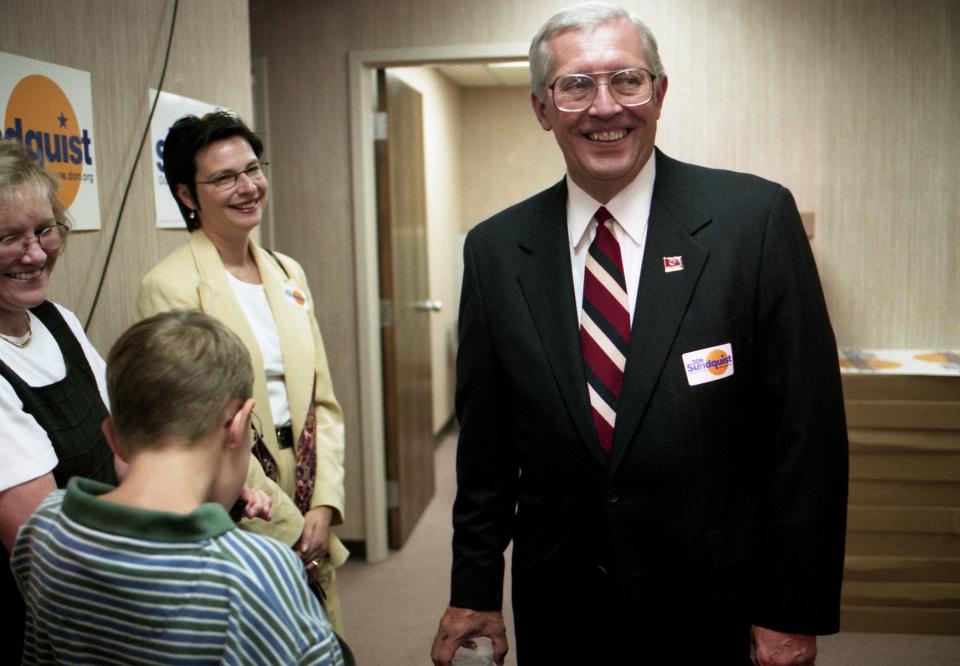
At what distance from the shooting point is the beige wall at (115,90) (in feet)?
6.14

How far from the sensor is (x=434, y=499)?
4789 millimetres

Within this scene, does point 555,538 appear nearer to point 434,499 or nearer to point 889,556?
point 889,556

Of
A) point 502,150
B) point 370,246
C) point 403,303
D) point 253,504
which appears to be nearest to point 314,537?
point 253,504

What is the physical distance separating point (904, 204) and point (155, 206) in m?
2.78

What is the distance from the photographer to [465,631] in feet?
4.93

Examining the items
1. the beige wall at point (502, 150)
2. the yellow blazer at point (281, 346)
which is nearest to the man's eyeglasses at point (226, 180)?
the yellow blazer at point (281, 346)

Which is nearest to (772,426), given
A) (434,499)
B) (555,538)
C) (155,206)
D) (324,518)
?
(555,538)

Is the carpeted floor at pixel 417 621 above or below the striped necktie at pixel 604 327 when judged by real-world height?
below

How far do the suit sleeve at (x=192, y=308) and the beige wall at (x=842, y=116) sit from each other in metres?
2.10

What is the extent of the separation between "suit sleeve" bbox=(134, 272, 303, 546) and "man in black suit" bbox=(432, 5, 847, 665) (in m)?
0.50

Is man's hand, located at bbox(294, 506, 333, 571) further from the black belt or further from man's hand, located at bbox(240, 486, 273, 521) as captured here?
man's hand, located at bbox(240, 486, 273, 521)

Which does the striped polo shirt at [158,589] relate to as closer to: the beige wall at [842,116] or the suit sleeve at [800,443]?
the suit sleeve at [800,443]

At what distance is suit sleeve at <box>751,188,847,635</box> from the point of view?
1299 millimetres

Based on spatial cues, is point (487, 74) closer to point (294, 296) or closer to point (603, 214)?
point (294, 296)
